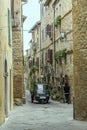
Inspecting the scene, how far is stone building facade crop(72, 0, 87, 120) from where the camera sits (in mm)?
23219

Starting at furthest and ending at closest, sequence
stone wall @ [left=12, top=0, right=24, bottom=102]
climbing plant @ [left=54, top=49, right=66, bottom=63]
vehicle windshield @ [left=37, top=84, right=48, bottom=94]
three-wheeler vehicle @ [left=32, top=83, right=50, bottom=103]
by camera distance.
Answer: climbing plant @ [left=54, top=49, right=66, bottom=63]
vehicle windshield @ [left=37, top=84, right=48, bottom=94]
three-wheeler vehicle @ [left=32, top=83, right=50, bottom=103]
stone wall @ [left=12, top=0, right=24, bottom=102]

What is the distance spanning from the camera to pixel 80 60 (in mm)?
23469

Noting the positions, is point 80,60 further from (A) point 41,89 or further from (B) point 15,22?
(A) point 41,89

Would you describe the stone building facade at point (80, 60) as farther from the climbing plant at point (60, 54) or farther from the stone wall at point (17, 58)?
the climbing plant at point (60, 54)

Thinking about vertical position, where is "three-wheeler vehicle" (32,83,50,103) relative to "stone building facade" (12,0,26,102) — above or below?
below

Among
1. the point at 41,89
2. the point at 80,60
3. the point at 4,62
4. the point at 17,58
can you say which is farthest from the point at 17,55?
the point at 80,60

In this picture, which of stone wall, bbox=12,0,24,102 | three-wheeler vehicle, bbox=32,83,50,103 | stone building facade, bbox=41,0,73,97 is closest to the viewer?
stone wall, bbox=12,0,24,102

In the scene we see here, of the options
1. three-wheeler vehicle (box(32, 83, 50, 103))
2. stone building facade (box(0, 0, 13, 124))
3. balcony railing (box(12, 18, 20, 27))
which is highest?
balcony railing (box(12, 18, 20, 27))

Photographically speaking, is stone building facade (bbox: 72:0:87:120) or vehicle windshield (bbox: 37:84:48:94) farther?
vehicle windshield (bbox: 37:84:48:94)

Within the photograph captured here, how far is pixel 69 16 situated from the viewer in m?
40.8

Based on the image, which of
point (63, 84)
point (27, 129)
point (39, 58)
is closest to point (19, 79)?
point (63, 84)

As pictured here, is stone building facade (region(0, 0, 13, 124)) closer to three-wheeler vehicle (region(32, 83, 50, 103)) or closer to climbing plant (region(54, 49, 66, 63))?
three-wheeler vehicle (region(32, 83, 50, 103))

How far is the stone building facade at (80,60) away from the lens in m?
23.2

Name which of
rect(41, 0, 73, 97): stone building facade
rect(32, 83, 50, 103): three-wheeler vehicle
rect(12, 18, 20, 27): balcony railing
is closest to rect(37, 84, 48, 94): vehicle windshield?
rect(32, 83, 50, 103): three-wheeler vehicle
